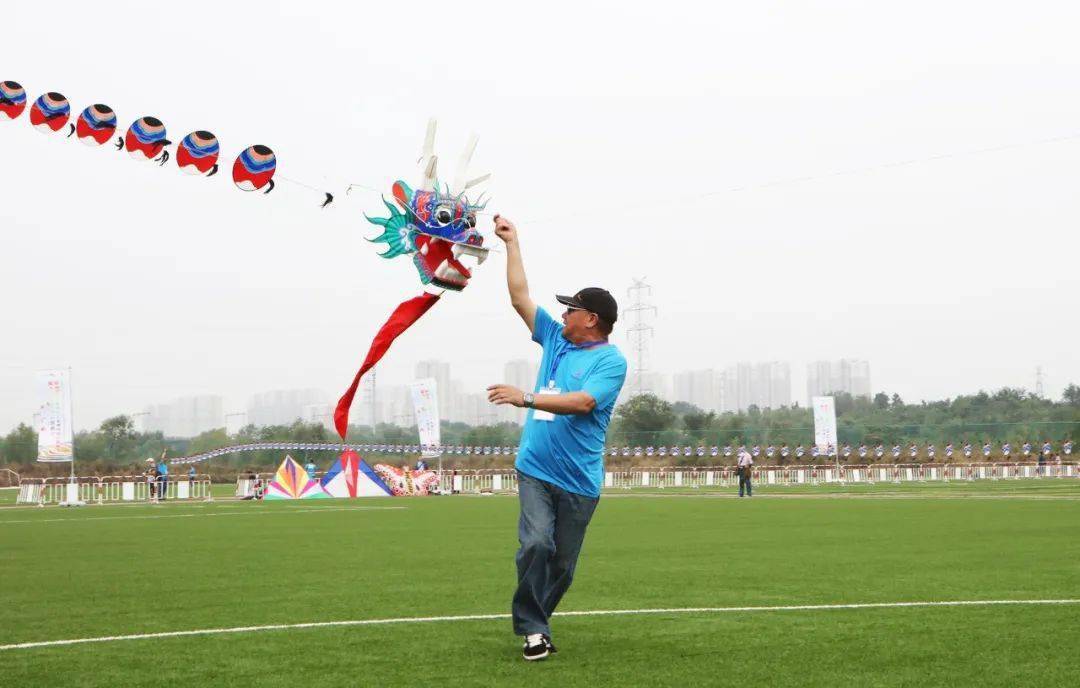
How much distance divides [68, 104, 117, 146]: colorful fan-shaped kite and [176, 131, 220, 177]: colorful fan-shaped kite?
0.58 meters

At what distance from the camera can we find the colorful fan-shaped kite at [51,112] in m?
9.40

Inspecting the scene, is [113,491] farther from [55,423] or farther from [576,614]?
[576,614]

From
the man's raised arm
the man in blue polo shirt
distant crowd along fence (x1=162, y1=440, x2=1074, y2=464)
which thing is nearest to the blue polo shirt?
the man in blue polo shirt

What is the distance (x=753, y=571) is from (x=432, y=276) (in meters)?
5.32

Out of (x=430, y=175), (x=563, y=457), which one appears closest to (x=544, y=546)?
(x=563, y=457)

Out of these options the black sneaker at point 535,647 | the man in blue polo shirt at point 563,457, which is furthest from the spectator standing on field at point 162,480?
the black sneaker at point 535,647

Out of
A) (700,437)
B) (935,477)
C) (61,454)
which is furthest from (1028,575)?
(700,437)

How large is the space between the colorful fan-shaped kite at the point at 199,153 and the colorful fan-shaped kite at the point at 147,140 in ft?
0.58

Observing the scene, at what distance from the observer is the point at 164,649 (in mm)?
7543

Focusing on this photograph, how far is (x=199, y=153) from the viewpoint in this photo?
959 cm

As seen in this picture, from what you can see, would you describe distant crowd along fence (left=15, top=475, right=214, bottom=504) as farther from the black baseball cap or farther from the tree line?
the black baseball cap

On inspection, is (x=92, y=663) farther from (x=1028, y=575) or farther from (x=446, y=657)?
(x=1028, y=575)

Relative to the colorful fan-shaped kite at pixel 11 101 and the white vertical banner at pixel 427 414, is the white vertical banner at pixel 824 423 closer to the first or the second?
the white vertical banner at pixel 427 414

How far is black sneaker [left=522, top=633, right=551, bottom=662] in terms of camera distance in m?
7.00
